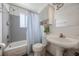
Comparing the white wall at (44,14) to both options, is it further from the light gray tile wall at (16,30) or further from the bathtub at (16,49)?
the bathtub at (16,49)

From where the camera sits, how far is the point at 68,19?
1702 mm

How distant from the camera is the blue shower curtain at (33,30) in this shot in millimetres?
1736

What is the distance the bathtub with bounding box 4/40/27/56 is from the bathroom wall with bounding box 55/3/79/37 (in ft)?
1.84

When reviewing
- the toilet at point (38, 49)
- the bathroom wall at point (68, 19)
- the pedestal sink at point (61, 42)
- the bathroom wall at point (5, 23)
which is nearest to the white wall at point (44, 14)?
the bathroom wall at point (68, 19)

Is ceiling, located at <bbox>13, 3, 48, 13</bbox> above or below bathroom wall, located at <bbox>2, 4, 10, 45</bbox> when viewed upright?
above

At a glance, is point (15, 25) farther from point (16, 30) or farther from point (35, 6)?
point (35, 6)

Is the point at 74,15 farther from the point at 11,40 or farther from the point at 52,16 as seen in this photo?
the point at 11,40

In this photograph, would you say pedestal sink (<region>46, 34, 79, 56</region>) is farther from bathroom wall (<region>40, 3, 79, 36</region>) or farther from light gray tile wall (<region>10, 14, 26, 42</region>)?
light gray tile wall (<region>10, 14, 26, 42</region>)

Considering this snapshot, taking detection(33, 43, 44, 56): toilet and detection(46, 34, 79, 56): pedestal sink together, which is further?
detection(33, 43, 44, 56): toilet

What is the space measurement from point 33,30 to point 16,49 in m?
0.38

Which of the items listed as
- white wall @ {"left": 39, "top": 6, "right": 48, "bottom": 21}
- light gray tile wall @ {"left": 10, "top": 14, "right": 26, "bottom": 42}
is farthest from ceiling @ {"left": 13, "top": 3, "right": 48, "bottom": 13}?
light gray tile wall @ {"left": 10, "top": 14, "right": 26, "bottom": 42}

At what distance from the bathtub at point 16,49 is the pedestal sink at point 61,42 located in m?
0.40

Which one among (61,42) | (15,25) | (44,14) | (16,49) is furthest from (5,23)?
(61,42)

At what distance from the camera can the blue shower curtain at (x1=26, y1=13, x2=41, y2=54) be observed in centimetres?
174
